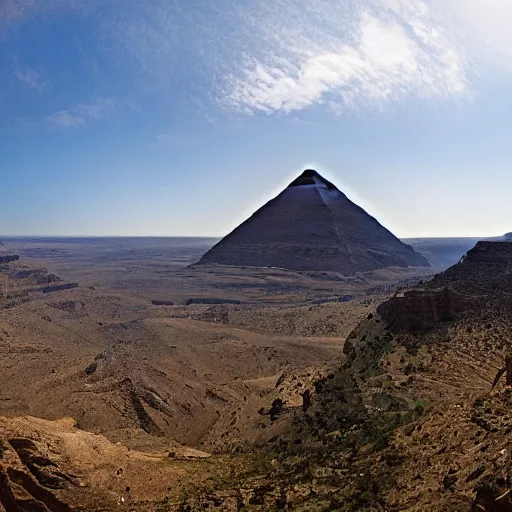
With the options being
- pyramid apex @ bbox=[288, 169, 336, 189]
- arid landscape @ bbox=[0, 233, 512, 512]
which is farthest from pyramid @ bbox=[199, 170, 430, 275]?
arid landscape @ bbox=[0, 233, 512, 512]

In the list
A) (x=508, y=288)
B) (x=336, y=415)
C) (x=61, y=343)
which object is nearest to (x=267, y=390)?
(x=336, y=415)

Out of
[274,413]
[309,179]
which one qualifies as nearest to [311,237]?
[309,179]

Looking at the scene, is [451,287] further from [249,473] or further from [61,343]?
[61,343]

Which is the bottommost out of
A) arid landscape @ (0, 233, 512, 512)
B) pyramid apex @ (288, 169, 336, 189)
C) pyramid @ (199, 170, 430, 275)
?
arid landscape @ (0, 233, 512, 512)

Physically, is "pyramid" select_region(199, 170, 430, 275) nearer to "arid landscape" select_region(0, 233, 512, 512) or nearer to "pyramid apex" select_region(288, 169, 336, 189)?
"pyramid apex" select_region(288, 169, 336, 189)

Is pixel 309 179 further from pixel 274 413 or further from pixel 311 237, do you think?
pixel 274 413

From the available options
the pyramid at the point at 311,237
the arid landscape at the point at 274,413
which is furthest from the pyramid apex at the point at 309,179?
the arid landscape at the point at 274,413
